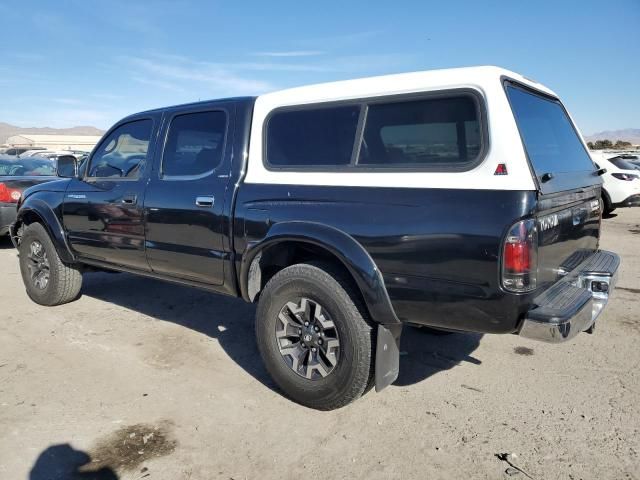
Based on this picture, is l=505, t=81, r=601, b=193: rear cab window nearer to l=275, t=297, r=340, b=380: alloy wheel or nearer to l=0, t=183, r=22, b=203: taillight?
l=275, t=297, r=340, b=380: alloy wheel

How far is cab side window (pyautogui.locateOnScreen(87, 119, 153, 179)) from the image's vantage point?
432cm

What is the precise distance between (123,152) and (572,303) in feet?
12.6

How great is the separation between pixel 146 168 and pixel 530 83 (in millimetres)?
2966

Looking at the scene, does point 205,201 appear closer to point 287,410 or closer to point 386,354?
point 287,410

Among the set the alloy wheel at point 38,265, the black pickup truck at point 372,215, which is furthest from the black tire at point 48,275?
the black pickup truck at point 372,215

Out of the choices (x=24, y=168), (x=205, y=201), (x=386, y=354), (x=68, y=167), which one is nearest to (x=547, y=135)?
(x=386, y=354)

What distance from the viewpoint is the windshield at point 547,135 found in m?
2.74

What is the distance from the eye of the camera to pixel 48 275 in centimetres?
530

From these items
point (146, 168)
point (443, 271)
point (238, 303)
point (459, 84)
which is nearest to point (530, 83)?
point (459, 84)

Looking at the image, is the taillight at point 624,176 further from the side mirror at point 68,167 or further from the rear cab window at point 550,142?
the side mirror at point 68,167

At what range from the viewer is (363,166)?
9.78 ft

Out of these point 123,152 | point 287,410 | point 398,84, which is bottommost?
point 287,410

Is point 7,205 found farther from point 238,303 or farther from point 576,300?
point 576,300

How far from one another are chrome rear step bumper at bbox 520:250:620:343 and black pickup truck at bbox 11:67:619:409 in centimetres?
1
